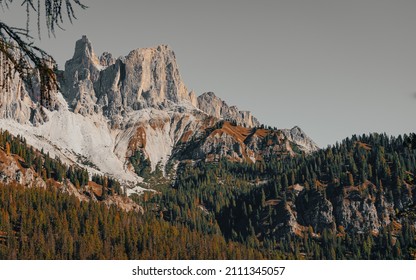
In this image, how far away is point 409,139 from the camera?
22.5m

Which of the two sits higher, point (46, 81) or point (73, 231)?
point (73, 231)

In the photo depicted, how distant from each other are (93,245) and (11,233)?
2977 cm

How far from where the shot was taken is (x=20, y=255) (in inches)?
6304

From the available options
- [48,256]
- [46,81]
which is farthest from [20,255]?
[46,81]

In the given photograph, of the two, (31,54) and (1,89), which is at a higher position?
(31,54)
